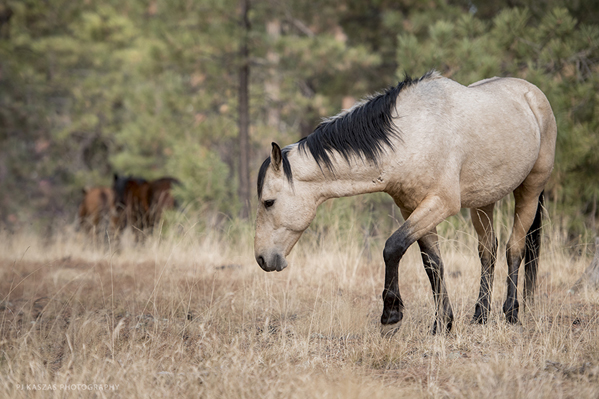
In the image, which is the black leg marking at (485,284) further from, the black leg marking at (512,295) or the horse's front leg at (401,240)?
the horse's front leg at (401,240)

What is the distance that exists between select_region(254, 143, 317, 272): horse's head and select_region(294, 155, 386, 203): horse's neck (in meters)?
0.08

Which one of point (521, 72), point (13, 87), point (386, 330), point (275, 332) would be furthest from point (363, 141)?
point (13, 87)

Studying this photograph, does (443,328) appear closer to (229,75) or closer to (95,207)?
(95,207)

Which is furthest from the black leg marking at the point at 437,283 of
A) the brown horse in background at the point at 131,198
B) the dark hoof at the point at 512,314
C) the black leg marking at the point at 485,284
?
the brown horse in background at the point at 131,198

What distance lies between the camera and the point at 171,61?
9.98 m

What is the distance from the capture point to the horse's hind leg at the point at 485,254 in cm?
413

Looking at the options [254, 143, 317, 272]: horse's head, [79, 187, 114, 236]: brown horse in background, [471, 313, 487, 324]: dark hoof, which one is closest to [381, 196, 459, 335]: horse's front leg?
[254, 143, 317, 272]: horse's head

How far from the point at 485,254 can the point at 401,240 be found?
1382 millimetres

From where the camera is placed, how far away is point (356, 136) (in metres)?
3.66

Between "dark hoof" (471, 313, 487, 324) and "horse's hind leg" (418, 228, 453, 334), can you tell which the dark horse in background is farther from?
"dark hoof" (471, 313, 487, 324)

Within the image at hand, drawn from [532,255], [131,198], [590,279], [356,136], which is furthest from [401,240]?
[131,198]

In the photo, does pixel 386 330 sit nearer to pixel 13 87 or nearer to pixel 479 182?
pixel 479 182

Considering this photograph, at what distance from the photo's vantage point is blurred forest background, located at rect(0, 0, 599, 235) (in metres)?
6.77

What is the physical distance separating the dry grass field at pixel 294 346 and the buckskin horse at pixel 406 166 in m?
0.41
